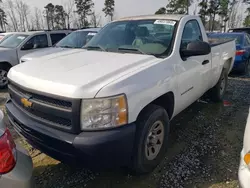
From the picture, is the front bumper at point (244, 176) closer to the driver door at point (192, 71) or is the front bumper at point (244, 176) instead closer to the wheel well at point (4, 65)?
the driver door at point (192, 71)

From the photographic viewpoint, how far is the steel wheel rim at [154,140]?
105 inches

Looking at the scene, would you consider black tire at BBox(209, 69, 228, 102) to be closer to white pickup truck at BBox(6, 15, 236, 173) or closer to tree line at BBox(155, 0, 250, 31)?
white pickup truck at BBox(6, 15, 236, 173)

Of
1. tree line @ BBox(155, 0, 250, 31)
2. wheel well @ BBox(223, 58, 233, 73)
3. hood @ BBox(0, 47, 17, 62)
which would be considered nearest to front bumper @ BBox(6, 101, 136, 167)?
wheel well @ BBox(223, 58, 233, 73)

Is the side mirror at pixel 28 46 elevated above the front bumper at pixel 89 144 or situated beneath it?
elevated above

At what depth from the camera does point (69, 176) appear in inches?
111

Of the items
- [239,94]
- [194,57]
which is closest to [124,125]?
[194,57]

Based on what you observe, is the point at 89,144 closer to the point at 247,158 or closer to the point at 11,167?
the point at 11,167

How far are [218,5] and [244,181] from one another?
3070 cm

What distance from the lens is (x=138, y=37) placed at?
3.38 m

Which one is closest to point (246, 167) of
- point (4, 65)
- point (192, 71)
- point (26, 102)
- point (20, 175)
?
point (20, 175)

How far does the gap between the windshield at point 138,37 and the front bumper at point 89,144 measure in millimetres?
1336

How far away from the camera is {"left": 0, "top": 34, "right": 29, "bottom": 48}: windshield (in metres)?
7.56

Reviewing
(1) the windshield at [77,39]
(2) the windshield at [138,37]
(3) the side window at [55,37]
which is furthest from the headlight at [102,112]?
(3) the side window at [55,37]

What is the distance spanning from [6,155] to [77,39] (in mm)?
6217
